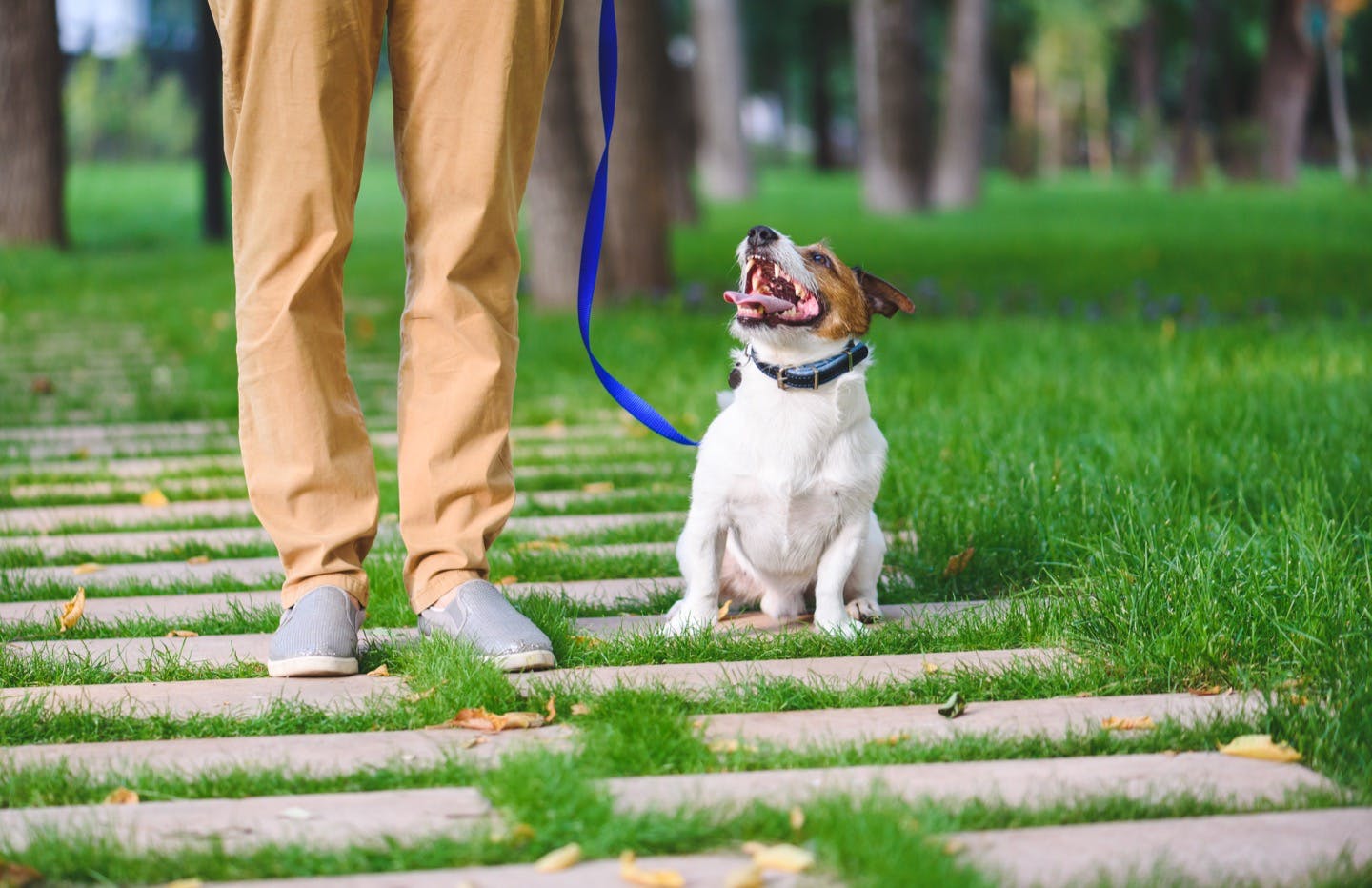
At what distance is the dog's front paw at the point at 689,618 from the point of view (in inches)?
138

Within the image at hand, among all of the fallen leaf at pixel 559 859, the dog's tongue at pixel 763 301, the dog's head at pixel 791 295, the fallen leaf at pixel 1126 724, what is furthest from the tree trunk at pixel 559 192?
the fallen leaf at pixel 559 859

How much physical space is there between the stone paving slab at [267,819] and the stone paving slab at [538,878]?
107 mm


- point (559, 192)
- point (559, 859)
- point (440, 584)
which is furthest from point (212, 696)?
point (559, 192)

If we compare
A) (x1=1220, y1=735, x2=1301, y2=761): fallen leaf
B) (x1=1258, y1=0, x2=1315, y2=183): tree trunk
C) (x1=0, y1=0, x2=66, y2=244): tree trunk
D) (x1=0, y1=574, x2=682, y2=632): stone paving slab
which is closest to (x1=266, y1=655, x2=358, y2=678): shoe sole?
(x1=0, y1=574, x2=682, y2=632): stone paving slab

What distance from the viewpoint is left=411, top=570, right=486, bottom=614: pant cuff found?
11.2 ft

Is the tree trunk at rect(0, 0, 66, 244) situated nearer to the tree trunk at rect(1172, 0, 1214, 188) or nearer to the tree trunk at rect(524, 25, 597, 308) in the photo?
the tree trunk at rect(524, 25, 597, 308)

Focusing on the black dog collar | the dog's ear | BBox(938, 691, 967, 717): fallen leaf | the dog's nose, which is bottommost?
BBox(938, 691, 967, 717): fallen leaf

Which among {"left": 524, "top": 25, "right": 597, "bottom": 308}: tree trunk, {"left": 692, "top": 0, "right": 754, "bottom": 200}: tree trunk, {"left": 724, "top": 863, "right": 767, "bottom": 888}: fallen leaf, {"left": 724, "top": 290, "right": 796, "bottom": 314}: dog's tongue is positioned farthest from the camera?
{"left": 692, "top": 0, "right": 754, "bottom": 200}: tree trunk

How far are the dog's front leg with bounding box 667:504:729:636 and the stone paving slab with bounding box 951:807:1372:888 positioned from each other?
134cm

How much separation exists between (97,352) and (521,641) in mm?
6852

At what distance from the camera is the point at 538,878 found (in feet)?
7.17

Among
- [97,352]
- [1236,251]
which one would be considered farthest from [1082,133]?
[97,352]

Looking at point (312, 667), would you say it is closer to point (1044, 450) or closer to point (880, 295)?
point (880, 295)

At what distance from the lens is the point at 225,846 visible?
231cm
